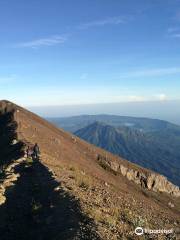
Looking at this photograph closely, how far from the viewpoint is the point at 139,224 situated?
65.7ft

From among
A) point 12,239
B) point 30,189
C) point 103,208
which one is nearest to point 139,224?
point 103,208

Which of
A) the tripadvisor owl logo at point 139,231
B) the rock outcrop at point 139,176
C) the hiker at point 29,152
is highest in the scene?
the hiker at point 29,152

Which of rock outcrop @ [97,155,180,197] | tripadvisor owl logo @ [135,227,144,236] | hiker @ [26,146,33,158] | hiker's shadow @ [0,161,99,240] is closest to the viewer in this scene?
hiker's shadow @ [0,161,99,240]

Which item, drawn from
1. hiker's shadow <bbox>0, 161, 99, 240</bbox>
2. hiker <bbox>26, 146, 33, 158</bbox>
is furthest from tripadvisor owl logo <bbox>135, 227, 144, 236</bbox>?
hiker <bbox>26, 146, 33, 158</bbox>

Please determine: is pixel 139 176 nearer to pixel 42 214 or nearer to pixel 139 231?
pixel 42 214

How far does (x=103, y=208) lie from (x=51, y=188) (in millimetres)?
5051

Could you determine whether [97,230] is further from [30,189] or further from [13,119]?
[13,119]

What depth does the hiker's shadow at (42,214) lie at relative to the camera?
17781mm

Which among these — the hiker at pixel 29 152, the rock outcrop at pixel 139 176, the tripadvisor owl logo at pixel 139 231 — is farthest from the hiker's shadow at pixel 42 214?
the rock outcrop at pixel 139 176

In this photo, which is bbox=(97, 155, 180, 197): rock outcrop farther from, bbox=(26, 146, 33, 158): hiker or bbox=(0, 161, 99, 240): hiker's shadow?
bbox=(0, 161, 99, 240): hiker's shadow

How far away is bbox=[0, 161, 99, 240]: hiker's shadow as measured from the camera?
58.3 ft

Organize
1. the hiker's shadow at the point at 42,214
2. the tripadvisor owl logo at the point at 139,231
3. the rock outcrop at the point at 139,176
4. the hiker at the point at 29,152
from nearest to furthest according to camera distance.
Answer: the hiker's shadow at the point at 42,214 < the tripadvisor owl logo at the point at 139,231 < the hiker at the point at 29,152 < the rock outcrop at the point at 139,176

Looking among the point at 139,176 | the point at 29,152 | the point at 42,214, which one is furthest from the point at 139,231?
the point at 139,176

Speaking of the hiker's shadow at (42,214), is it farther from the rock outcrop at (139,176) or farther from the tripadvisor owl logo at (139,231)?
the rock outcrop at (139,176)
